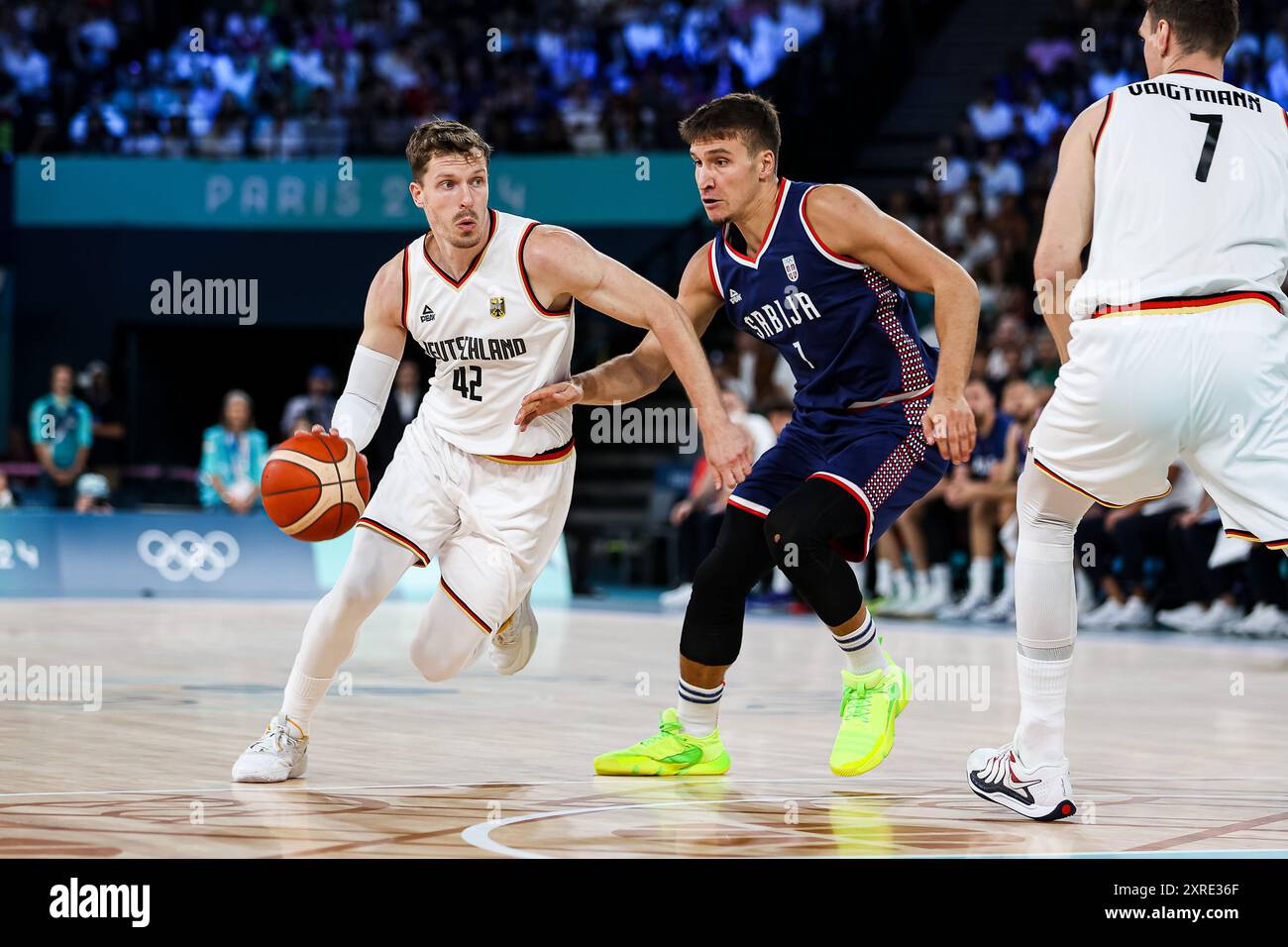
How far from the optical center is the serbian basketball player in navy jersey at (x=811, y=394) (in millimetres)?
5398

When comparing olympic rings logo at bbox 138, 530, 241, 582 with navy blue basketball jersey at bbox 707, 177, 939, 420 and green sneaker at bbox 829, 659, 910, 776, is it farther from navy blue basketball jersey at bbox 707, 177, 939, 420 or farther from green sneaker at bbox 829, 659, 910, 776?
green sneaker at bbox 829, 659, 910, 776

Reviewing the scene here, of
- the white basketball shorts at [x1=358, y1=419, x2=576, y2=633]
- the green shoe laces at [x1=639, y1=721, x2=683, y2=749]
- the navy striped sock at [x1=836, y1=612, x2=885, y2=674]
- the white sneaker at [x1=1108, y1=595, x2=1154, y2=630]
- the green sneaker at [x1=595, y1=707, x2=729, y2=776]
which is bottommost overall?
the white sneaker at [x1=1108, y1=595, x2=1154, y2=630]

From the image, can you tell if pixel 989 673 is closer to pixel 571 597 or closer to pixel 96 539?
pixel 571 597

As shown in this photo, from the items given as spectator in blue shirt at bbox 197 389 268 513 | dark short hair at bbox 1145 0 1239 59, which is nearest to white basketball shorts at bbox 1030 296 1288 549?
dark short hair at bbox 1145 0 1239 59

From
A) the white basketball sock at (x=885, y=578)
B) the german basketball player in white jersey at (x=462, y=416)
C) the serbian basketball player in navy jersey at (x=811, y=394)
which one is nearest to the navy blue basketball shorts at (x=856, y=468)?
the serbian basketball player in navy jersey at (x=811, y=394)

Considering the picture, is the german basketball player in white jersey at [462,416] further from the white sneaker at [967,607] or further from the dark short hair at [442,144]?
the white sneaker at [967,607]

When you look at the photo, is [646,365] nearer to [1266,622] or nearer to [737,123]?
[737,123]

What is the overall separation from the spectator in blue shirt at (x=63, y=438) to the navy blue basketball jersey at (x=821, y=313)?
1257 cm

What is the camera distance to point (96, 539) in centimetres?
1518

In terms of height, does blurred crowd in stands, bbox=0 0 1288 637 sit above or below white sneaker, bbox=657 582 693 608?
above

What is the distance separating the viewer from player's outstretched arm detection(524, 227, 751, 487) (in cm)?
510

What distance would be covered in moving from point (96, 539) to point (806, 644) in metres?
7.36

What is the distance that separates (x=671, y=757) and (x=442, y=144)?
88.7 inches
